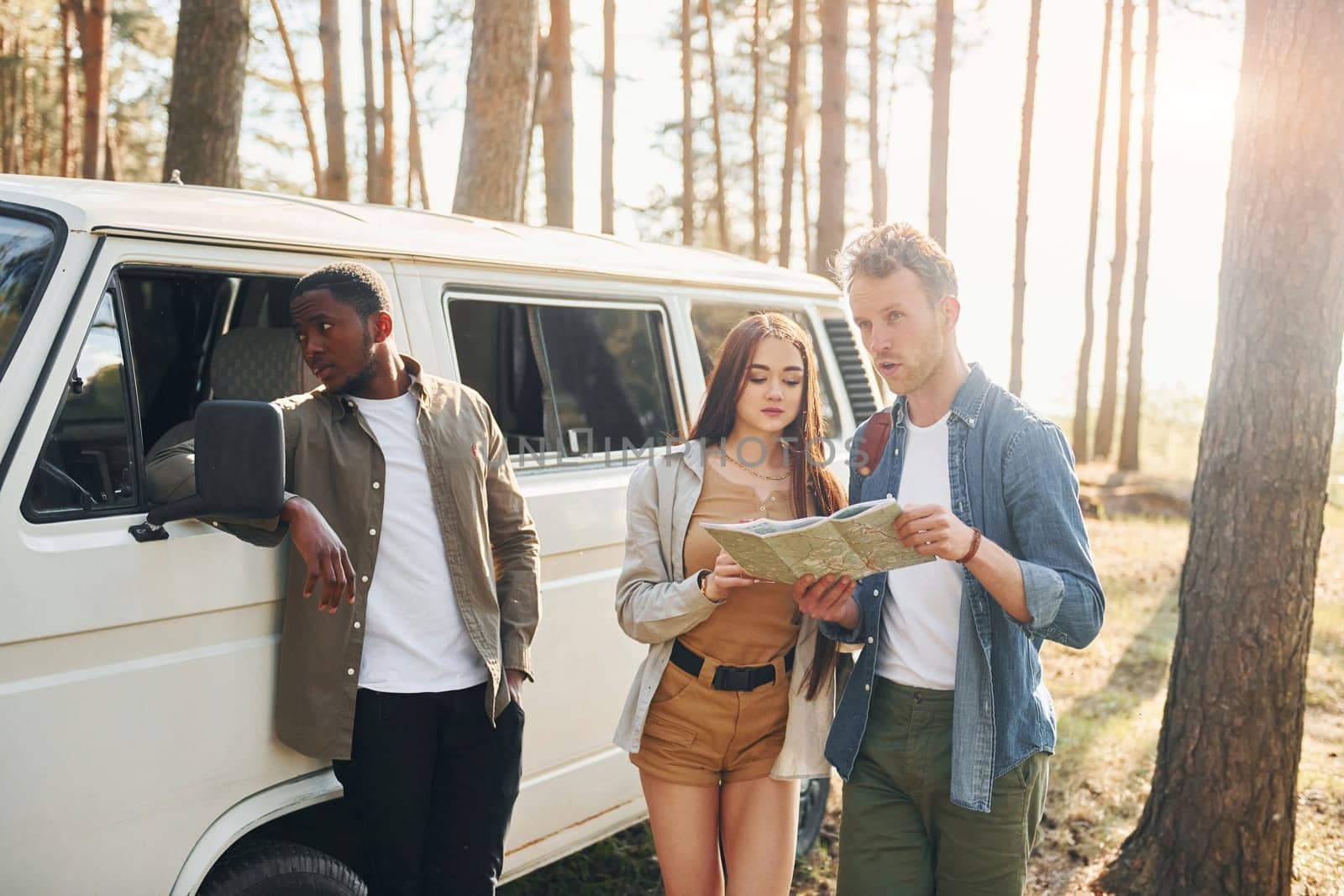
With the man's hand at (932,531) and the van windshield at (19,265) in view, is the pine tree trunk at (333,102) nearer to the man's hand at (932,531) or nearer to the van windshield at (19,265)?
the van windshield at (19,265)

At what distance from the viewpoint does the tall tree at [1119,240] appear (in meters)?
19.6

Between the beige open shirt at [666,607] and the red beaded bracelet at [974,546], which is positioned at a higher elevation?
the red beaded bracelet at [974,546]

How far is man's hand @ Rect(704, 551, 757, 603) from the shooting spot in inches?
107

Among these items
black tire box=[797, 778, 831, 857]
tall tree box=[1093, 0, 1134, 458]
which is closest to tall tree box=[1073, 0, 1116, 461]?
tall tree box=[1093, 0, 1134, 458]

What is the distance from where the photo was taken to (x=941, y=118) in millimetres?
14008

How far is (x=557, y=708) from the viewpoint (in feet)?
11.9

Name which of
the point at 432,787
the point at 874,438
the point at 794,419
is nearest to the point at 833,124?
the point at 794,419

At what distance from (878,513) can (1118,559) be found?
37.6ft

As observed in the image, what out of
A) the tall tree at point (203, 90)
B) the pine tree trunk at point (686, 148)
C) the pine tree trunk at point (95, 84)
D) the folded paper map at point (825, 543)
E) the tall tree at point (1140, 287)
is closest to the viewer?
A: the folded paper map at point (825, 543)

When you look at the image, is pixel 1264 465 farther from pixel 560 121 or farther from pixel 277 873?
pixel 560 121

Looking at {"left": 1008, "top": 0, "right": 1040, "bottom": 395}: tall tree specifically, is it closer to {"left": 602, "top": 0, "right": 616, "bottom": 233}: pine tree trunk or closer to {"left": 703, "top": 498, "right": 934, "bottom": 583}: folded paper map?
{"left": 602, "top": 0, "right": 616, "bottom": 233}: pine tree trunk

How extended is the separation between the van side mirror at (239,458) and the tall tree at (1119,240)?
20651 millimetres

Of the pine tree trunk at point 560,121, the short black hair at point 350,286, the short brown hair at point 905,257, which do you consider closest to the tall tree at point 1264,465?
the short brown hair at point 905,257

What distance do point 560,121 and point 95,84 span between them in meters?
4.85
